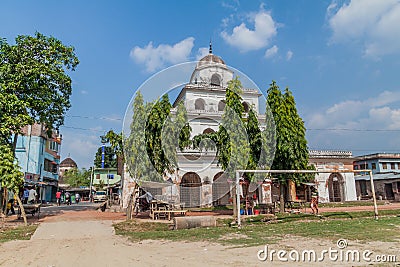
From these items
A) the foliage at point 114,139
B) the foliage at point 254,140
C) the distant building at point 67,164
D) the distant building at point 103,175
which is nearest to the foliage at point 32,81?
the foliage at point 114,139

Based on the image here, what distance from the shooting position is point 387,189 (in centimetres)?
3241

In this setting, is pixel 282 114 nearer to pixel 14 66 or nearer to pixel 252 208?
pixel 252 208

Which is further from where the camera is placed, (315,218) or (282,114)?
(282,114)

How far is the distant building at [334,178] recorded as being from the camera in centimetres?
2836

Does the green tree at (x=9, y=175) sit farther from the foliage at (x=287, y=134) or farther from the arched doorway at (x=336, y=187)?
the arched doorway at (x=336, y=187)

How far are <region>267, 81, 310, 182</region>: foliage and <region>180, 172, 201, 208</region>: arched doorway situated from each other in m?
9.49

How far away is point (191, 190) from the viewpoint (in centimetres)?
2508

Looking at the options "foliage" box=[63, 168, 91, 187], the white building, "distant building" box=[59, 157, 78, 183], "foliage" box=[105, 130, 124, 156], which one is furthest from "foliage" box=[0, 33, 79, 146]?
"distant building" box=[59, 157, 78, 183]

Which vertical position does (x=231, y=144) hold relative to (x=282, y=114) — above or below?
below

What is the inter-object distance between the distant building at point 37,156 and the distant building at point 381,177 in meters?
32.8

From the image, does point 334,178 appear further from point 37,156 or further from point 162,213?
point 37,156

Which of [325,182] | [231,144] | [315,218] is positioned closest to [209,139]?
[231,144]

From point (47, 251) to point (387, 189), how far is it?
3369 centimetres

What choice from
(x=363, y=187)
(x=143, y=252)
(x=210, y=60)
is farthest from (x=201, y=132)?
(x=143, y=252)
